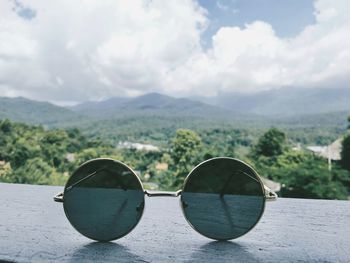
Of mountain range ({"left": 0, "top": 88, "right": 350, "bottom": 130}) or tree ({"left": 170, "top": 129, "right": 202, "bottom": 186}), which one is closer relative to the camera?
tree ({"left": 170, "top": 129, "right": 202, "bottom": 186})

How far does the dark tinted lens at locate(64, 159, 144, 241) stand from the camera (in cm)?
42

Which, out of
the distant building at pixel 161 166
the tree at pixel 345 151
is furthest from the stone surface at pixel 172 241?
the distant building at pixel 161 166

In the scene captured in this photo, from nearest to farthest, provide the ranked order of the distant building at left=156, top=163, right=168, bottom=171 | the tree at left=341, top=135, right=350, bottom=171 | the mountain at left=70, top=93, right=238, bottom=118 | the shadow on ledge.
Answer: the shadow on ledge
the tree at left=341, top=135, right=350, bottom=171
the distant building at left=156, top=163, right=168, bottom=171
the mountain at left=70, top=93, right=238, bottom=118

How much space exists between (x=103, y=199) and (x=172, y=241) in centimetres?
9

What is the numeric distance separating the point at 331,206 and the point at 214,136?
24513mm

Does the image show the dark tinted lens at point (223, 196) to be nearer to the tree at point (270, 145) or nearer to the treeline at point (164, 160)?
the treeline at point (164, 160)

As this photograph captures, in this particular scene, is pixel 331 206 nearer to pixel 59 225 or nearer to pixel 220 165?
pixel 220 165

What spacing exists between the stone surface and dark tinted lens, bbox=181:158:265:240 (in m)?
0.02

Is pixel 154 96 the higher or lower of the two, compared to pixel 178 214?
higher

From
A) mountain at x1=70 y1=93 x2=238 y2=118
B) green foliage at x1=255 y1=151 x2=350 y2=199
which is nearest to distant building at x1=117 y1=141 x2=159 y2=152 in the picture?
green foliage at x1=255 y1=151 x2=350 y2=199

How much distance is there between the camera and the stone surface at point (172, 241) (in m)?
0.35

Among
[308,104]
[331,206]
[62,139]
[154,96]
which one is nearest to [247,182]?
[331,206]

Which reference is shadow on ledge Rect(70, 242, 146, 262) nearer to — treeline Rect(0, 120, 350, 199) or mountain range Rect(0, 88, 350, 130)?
treeline Rect(0, 120, 350, 199)

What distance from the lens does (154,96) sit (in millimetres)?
104375
